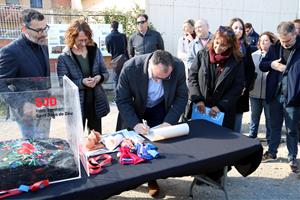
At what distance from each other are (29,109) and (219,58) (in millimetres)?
1795

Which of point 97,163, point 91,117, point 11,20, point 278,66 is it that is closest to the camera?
point 97,163

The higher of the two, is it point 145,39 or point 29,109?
point 145,39

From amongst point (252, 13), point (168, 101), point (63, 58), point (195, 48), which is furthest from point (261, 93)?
point (252, 13)

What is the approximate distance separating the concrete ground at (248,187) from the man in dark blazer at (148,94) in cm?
22

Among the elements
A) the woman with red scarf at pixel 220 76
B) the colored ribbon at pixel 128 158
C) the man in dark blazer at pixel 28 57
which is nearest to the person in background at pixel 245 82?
Result: the woman with red scarf at pixel 220 76

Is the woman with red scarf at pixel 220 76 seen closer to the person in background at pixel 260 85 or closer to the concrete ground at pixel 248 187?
the concrete ground at pixel 248 187

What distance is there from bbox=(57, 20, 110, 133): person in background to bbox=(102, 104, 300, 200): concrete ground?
0.86 meters

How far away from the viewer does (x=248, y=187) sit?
3213mm

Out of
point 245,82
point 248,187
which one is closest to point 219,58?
point 245,82

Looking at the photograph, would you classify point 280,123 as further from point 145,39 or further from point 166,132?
point 145,39

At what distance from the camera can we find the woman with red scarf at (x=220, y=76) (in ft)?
9.82

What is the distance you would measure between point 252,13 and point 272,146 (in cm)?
788

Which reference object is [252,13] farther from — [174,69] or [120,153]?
[120,153]

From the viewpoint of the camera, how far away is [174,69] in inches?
110
